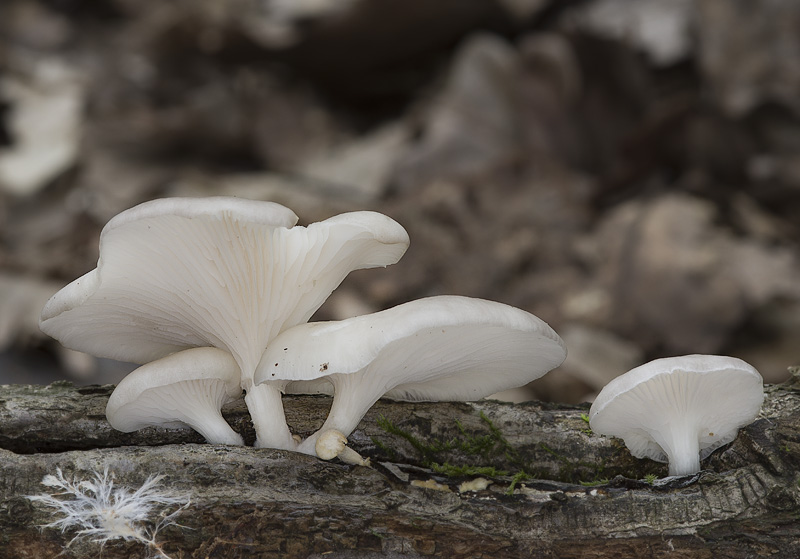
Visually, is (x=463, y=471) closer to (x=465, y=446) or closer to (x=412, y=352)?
(x=465, y=446)

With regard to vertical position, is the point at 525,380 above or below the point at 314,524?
above

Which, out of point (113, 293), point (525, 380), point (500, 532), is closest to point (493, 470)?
point (500, 532)

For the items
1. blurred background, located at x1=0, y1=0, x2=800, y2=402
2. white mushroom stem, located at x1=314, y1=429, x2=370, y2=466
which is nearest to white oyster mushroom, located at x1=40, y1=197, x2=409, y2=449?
white mushroom stem, located at x1=314, y1=429, x2=370, y2=466

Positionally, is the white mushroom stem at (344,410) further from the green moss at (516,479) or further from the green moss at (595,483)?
→ the green moss at (595,483)

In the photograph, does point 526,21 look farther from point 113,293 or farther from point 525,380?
point 113,293

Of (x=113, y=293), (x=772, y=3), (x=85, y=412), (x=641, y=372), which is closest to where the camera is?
(x=641, y=372)

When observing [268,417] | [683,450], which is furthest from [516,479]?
[268,417]
